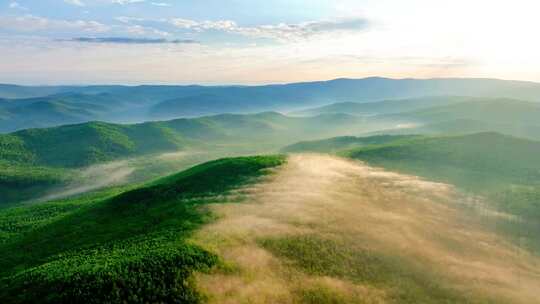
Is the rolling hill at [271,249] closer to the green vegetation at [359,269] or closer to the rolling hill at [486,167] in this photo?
the green vegetation at [359,269]

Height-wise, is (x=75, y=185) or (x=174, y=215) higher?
(x=174, y=215)

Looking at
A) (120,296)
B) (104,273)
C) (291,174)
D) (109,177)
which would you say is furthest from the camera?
(109,177)

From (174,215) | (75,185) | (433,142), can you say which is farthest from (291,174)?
(75,185)

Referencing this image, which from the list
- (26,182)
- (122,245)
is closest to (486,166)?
(122,245)

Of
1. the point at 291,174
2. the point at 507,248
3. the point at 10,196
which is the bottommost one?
the point at 10,196

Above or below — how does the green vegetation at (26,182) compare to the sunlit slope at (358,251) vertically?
below

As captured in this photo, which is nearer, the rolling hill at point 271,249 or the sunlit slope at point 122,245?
the sunlit slope at point 122,245

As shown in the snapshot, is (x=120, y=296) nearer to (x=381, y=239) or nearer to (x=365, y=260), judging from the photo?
(x=365, y=260)

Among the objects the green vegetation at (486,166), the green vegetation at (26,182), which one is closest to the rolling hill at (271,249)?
the green vegetation at (486,166)
